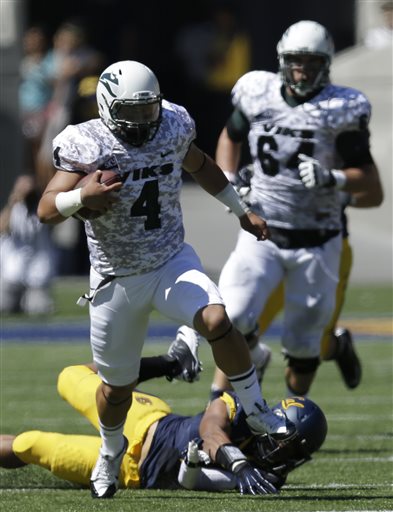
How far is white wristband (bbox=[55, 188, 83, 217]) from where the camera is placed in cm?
557

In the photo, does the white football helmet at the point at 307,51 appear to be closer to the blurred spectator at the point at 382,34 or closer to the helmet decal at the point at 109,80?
the helmet decal at the point at 109,80

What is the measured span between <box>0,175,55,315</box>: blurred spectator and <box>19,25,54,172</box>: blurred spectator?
8.36 ft

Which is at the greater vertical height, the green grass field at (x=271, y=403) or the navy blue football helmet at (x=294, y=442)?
the navy blue football helmet at (x=294, y=442)

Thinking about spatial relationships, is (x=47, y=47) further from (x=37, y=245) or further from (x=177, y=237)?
(x=177, y=237)

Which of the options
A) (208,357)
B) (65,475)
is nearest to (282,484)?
(65,475)

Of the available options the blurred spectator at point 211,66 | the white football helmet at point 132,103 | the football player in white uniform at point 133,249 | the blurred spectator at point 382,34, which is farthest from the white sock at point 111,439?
the blurred spectator at point 211,66

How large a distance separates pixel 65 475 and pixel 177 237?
1039 mm

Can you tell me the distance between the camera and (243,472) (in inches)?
229

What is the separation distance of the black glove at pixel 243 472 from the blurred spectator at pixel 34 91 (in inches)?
390

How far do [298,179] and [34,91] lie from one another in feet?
28.9

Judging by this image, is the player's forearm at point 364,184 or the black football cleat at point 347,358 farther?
the black football cleat at point 347,358

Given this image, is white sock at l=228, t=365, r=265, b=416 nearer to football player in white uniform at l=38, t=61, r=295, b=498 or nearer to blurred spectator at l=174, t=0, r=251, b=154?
football player in white uniform at l=38, t=61, r=295, b=498

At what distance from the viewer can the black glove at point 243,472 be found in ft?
19.1

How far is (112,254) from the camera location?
5.95m
